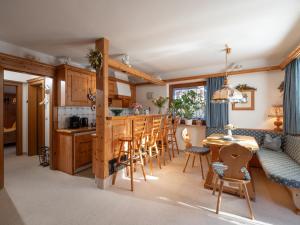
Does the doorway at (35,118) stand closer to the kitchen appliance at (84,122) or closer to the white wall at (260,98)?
the kitchen appliance at (84,122)

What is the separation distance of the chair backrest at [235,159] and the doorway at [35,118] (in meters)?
4.60

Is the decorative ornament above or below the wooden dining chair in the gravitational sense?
above

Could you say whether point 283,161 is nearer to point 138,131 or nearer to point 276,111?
point 276,111

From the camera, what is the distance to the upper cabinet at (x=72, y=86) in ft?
11.1

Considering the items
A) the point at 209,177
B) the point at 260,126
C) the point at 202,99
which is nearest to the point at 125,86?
the point at 202,99

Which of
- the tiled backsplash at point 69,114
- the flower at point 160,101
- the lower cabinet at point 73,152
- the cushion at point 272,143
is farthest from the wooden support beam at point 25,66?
the cushion at point 272,143

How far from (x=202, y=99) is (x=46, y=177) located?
13.8 feet

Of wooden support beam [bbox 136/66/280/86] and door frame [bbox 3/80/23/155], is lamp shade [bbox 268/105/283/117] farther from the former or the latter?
door frame [bbox 3/80/23/155]

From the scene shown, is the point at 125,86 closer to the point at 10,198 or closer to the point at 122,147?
the point at 122,147

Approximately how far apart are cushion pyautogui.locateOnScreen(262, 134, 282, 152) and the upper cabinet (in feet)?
13.5

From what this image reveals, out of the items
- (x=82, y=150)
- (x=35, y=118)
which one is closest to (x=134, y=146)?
(x=82, y=150)

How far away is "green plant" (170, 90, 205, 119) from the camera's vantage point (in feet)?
15.6

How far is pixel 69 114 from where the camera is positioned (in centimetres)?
383

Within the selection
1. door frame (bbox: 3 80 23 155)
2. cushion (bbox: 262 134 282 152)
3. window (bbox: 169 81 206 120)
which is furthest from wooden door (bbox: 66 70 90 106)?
cushion (bbox: 262 134 282 152)
